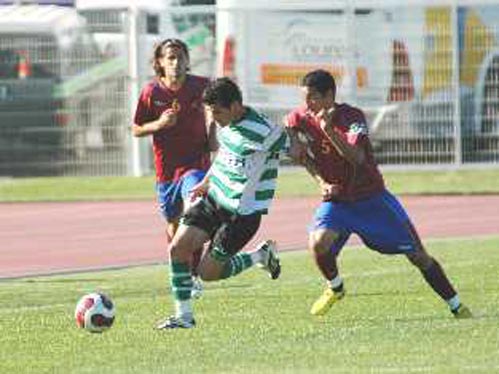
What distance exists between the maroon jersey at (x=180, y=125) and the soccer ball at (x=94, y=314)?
9.74 feet

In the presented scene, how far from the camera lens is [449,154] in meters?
Answer: 30.2

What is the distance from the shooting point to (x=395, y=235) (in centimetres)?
1334

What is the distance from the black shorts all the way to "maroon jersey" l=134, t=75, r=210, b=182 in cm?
225

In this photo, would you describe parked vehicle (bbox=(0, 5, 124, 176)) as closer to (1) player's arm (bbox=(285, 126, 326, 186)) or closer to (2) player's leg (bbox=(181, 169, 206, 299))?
(2) player's leg (bbox=(181, 169, 206, 299))

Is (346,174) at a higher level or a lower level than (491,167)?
higher

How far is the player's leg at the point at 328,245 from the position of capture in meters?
13.5

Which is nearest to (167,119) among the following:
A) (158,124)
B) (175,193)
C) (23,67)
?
(158,124)

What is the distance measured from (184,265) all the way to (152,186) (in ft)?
52.8

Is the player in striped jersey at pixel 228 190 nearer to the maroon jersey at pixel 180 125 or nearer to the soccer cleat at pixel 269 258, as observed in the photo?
the soccer cleat at pixel 269 258

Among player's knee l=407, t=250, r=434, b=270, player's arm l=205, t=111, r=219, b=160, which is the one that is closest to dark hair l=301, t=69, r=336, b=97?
player's knee l=407, t=250, r=434, b=270

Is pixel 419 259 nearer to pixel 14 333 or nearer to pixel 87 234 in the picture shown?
pixel 14 333

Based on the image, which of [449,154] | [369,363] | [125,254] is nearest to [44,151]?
[449,154]

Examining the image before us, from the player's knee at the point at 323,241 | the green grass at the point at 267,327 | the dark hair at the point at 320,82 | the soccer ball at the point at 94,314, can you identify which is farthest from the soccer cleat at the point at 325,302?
the soccer ball at the point at 94,314

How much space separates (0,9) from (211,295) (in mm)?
18769
